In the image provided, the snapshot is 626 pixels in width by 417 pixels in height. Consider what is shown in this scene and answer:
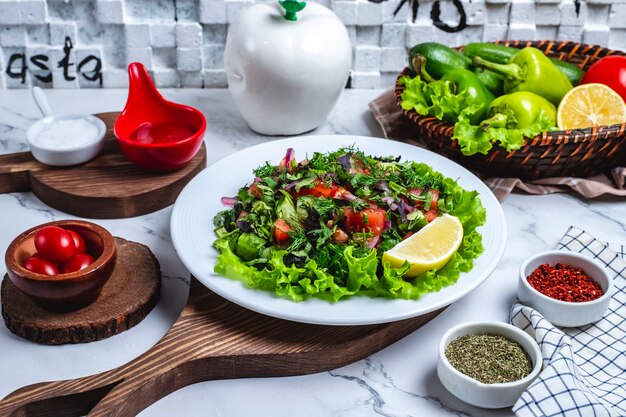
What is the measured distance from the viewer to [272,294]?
1392mm

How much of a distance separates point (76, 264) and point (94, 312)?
94mm

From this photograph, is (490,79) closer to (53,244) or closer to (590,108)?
(590,108)

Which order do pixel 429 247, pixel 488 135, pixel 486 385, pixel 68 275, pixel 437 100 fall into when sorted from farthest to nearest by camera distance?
pixel 437 100 < pixel 488 135 < pixel 429 247 < pixel 68 275 < pixel 486 385

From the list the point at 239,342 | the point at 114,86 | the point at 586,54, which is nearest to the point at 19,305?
the point at 239,342

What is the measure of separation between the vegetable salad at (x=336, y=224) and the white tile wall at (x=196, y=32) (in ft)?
2.29

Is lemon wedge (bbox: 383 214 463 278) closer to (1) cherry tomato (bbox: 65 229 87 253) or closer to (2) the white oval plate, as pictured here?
(2) the white oval plate

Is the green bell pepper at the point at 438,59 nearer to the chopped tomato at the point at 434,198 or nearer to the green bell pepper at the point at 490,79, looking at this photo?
the green bell pepper at the point at 490,79

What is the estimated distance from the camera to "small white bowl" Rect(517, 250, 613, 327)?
1.42 meters

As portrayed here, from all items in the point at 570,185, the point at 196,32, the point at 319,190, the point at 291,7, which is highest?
the point at 291,7

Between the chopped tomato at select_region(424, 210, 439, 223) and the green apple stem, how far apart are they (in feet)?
2.24

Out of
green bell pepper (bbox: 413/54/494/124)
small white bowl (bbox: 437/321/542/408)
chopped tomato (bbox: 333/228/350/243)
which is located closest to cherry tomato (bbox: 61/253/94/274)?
chopped tomato (bbox: 333/228/350/243)

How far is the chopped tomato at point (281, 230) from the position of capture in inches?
58.2

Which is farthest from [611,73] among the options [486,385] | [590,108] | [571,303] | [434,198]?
[486,385]

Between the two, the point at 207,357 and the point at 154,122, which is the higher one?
the point at 154,122
